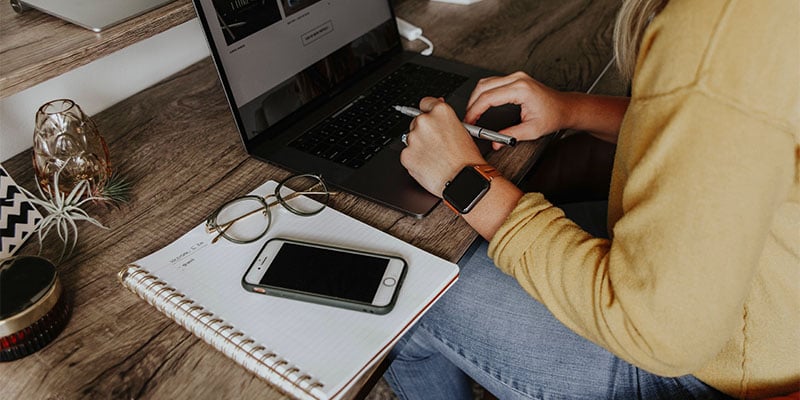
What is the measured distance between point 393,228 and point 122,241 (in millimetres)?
367

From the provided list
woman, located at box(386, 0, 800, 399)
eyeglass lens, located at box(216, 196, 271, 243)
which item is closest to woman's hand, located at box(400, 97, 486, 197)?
woman, located at box(386, 0, 800, 399)

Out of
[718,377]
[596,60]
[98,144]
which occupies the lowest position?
[718,377]

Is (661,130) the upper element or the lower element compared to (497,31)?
upper

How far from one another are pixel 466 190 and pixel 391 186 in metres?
0.13

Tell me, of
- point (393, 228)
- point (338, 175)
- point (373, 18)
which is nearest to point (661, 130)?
point (393, 228)

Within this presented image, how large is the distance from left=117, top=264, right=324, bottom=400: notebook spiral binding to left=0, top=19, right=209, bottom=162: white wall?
473mm

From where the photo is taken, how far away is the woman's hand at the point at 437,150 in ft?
2.57

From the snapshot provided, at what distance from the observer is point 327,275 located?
67cm

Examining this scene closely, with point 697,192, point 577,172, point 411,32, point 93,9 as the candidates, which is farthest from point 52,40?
point 577,172

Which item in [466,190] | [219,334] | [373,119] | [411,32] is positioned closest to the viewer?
[219,334]

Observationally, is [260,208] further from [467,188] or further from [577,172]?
[577,172]

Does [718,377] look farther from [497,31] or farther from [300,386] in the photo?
[497,31]

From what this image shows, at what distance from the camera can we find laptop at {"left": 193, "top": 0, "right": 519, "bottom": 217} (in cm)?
85

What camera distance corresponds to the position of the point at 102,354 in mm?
629
